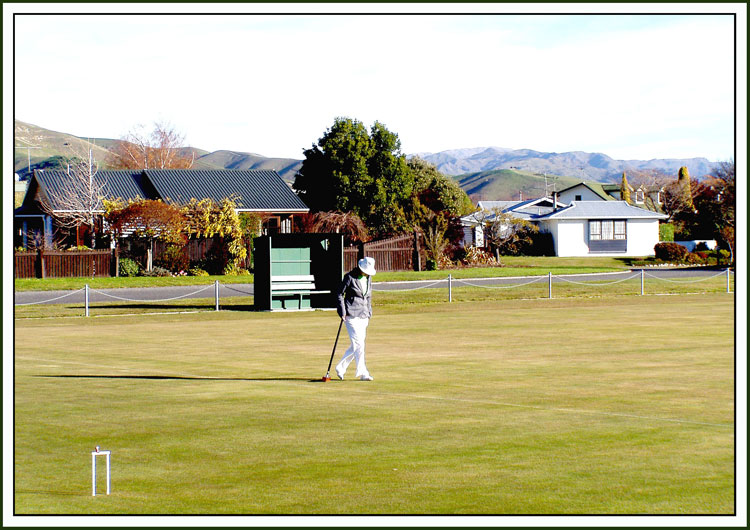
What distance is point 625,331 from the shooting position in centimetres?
2458

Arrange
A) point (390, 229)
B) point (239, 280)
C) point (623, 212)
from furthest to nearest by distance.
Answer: point (623, 212)
point (390, 229)
point (239, 280)

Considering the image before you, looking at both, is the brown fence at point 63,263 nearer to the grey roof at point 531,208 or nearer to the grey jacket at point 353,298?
the grey jacket at point 353,298

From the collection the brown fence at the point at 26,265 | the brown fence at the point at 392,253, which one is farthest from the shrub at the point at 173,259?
the brown fence at the point at 392,253

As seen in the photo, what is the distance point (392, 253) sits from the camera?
5500 centimetres

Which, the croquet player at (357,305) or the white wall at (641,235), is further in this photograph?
the white wall at (641,235)

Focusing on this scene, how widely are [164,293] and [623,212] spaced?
146ft

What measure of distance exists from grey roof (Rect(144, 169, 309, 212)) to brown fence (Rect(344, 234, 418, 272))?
21.0ft

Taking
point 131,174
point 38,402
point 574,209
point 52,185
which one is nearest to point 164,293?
point 52,185

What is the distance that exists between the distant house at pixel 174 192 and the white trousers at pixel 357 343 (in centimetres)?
4039

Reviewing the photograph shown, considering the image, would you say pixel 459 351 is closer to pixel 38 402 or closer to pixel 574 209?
pixel 38 402

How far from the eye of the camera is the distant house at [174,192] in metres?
56.5

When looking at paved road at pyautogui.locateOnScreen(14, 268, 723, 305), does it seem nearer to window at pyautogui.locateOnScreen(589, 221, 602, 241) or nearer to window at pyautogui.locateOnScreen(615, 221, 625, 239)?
window at pyautogui.locateOnScreen(589, 221, 602, 241)

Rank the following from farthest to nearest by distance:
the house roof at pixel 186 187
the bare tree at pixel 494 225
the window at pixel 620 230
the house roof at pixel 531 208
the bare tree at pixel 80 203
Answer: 1. the house roof at pixel 531 208
2. the window at pixel 620 230
3. the bare tree at pixel 494 225
4. the house roof at pixel 186 187
5. the bare tree at pixel 80 203

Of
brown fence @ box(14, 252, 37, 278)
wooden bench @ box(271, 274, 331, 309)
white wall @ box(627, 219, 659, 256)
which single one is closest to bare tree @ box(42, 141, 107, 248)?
brown fence @ box(14, 252, 37, 278)
